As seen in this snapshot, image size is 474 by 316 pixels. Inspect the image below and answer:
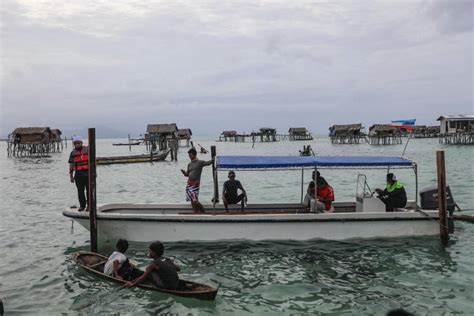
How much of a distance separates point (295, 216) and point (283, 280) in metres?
2.30

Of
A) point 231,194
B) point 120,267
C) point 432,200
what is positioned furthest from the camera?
point 231,194

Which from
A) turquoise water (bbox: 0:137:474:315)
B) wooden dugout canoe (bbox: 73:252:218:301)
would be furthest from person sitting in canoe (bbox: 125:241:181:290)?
turquoise water (bbox: 0:137:474:315)

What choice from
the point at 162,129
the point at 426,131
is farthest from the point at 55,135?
the point at 426,131

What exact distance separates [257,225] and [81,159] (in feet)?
16.5

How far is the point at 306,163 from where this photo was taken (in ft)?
37.7

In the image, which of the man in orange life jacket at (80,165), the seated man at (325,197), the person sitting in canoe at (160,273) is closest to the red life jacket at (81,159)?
the man in orange life jacket at (80,165)

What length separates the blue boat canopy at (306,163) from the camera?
37.4 feet

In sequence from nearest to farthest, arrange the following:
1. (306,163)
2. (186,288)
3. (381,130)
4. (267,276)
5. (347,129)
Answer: (186,288) < (267,276) < (306,163) < (381,130) < (347,129)

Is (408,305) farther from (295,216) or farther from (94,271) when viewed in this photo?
(94,271)

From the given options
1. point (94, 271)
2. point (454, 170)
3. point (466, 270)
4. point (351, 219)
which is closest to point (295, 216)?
point (351, 219)

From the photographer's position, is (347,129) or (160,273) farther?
(347,129)

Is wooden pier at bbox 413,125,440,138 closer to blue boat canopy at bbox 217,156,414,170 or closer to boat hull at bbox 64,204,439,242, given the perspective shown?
blue boat canopy at bbox 217,156,414,170

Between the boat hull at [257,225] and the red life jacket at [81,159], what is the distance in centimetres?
121

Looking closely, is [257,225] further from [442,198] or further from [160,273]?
[442,198]
